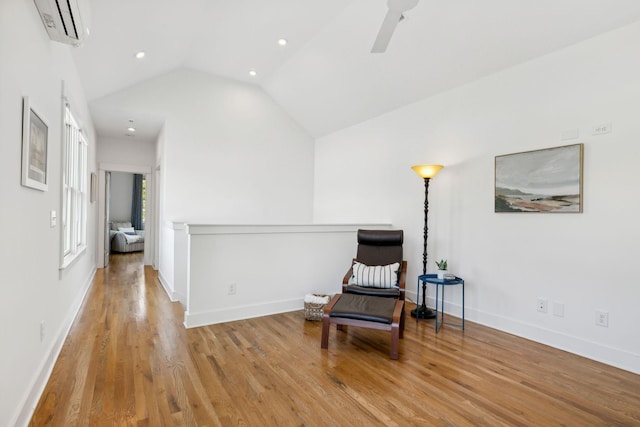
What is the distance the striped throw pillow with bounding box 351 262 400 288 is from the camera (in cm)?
375

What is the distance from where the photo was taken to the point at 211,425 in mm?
1935

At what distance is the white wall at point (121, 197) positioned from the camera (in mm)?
10398

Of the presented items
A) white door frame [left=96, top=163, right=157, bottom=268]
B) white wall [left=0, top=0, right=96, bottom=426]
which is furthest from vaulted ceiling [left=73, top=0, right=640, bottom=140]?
white door frame [left=96, top=163, right=157, bottom=268]

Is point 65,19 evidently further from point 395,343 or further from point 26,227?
point 395,343

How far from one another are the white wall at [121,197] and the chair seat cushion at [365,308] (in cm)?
954

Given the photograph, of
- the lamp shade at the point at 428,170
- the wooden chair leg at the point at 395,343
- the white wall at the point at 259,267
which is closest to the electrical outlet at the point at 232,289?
the white wall at the point at 259,267

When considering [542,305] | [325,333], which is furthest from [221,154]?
[542,305]

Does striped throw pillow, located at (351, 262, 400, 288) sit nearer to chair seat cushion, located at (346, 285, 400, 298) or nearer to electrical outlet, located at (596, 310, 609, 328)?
chair seat cushion, located at (346, 285, 400, 298)

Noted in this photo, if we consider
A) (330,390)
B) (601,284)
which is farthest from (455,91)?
(330,390)

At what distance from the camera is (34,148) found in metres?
2.16

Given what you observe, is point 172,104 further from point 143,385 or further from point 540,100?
point 540,100

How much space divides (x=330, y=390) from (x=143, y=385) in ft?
4.22

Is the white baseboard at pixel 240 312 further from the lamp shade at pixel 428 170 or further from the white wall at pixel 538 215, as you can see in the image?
the lamp shade at pixel 428 170

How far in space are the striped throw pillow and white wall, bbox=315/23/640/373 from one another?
0.84 meters
